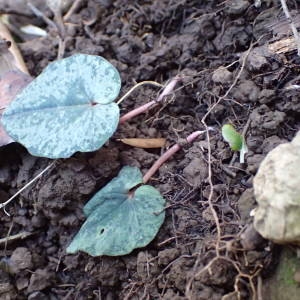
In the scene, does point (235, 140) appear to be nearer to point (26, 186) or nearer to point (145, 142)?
point (145, 142)

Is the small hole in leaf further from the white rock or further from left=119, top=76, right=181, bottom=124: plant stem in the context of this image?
the white rock

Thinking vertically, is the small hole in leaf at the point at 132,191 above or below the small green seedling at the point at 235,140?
below

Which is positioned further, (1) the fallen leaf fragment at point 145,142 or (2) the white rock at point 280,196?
(1) the fallen leaf fragment at point 145,142

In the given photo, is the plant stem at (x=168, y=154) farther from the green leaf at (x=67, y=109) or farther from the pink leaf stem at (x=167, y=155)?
the green leaf at (x=67, y=109)

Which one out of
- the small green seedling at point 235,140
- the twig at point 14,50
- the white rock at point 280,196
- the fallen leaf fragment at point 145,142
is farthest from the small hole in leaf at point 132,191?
the twig at point 14,50

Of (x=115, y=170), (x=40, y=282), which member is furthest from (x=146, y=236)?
(x=40, y=282)

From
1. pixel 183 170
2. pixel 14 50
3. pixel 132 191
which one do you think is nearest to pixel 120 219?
pixel 132 191

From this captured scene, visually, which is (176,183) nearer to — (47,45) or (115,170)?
(115,170)
